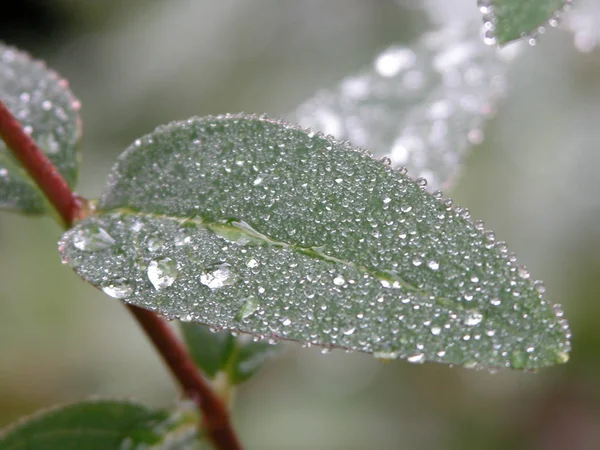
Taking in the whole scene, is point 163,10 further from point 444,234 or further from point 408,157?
point 444,234

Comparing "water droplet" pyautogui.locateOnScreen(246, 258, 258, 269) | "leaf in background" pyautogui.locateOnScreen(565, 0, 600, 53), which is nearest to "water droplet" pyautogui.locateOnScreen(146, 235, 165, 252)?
"water droplet" pyautogui.locateOnScreen(246, 258, 258, 269)

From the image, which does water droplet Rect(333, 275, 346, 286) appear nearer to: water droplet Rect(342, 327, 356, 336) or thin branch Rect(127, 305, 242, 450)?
water droplet Rect(342, 327, 356, 336)

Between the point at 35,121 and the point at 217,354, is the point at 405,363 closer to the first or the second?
the point at 217,354

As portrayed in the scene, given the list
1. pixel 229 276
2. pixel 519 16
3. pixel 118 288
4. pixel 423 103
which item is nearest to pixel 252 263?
pixel 229 276

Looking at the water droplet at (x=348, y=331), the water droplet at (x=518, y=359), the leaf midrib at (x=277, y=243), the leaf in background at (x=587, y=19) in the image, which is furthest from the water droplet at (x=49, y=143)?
the leaf in background at (x=587, y=19)

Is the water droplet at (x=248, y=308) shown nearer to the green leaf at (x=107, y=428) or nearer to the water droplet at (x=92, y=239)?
the water droplet at (x=92, y=239)

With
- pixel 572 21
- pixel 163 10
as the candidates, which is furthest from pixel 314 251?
Answer: pixel 163 10
